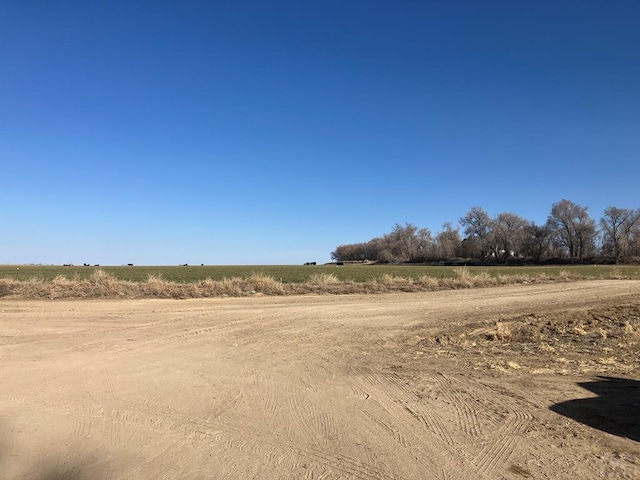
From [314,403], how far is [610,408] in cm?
381

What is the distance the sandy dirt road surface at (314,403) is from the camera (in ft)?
13.5

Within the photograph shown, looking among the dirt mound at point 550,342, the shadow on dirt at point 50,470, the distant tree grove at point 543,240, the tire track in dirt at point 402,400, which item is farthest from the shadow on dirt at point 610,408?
the distant tree grove at point 543,240

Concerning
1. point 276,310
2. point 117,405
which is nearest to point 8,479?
point 117,405

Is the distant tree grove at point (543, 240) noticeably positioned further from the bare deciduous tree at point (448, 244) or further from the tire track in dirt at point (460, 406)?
the tire track in dirt at point (460, 406)

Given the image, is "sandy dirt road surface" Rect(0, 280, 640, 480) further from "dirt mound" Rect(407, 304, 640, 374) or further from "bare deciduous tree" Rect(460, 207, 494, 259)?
"bare deciduous tree" Rect(460, 207, 494, 259)

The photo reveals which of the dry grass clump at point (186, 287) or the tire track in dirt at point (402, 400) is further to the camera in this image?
the dry grass clump at point (186, 287)

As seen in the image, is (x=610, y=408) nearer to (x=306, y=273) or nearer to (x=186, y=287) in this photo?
(x=186, y=287)

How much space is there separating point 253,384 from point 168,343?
415 cm

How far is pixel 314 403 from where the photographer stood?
588cm

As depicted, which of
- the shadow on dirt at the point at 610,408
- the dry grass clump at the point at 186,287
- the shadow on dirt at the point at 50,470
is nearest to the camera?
the shadow on dirt at the point at 50,470

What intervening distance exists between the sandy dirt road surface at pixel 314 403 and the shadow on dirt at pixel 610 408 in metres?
0.03

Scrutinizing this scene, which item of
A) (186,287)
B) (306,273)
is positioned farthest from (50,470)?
(306,273)

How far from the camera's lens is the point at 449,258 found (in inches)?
6191

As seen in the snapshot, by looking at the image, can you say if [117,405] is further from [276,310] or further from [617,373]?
[276,310]
